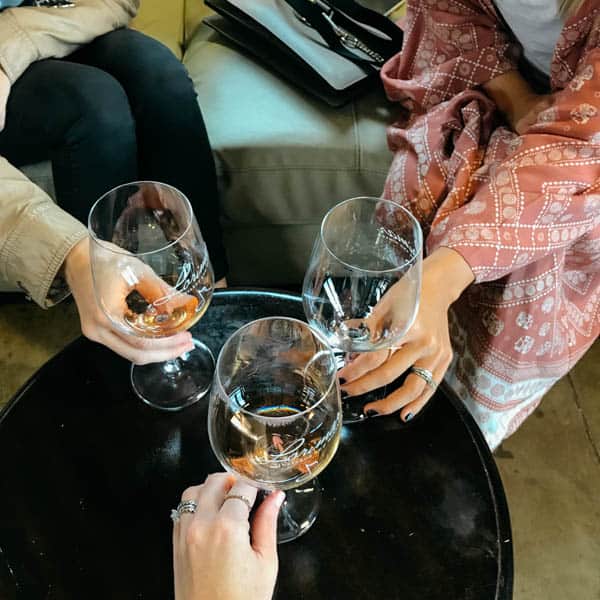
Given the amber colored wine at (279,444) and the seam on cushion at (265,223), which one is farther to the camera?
the seam on cushion at (265,223)

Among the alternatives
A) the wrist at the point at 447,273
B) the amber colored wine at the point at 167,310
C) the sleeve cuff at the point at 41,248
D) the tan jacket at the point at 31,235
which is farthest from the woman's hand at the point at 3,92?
the wrist at the point at 447,273

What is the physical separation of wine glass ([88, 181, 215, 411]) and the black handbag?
59 cm

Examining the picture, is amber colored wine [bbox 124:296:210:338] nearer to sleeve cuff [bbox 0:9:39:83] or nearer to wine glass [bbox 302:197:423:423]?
wine glass [bbox 302:197:423:423]

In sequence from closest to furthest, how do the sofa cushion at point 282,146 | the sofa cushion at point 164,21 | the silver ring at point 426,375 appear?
the silver ring at point 426,375 < the sofa cushion at point 282,146 < the sofa cushion at point 164,21

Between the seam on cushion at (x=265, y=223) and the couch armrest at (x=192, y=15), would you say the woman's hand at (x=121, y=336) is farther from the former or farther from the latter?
the couch armrest at (x=192, y=15)

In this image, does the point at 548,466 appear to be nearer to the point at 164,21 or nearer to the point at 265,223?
the point at 265,223

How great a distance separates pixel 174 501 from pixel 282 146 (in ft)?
2.32

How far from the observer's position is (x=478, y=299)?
3.04 feet

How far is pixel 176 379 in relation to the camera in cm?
74

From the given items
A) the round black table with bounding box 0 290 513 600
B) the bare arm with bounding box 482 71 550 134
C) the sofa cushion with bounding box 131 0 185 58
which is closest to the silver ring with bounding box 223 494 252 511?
the round black table with bounding box 0 290 513 600

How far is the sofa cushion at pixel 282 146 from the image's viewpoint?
1.17 m

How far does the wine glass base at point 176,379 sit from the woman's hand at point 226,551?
7.5 inches

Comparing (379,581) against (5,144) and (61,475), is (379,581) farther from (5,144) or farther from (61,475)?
(5,144)

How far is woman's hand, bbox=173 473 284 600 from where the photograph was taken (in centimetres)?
49
